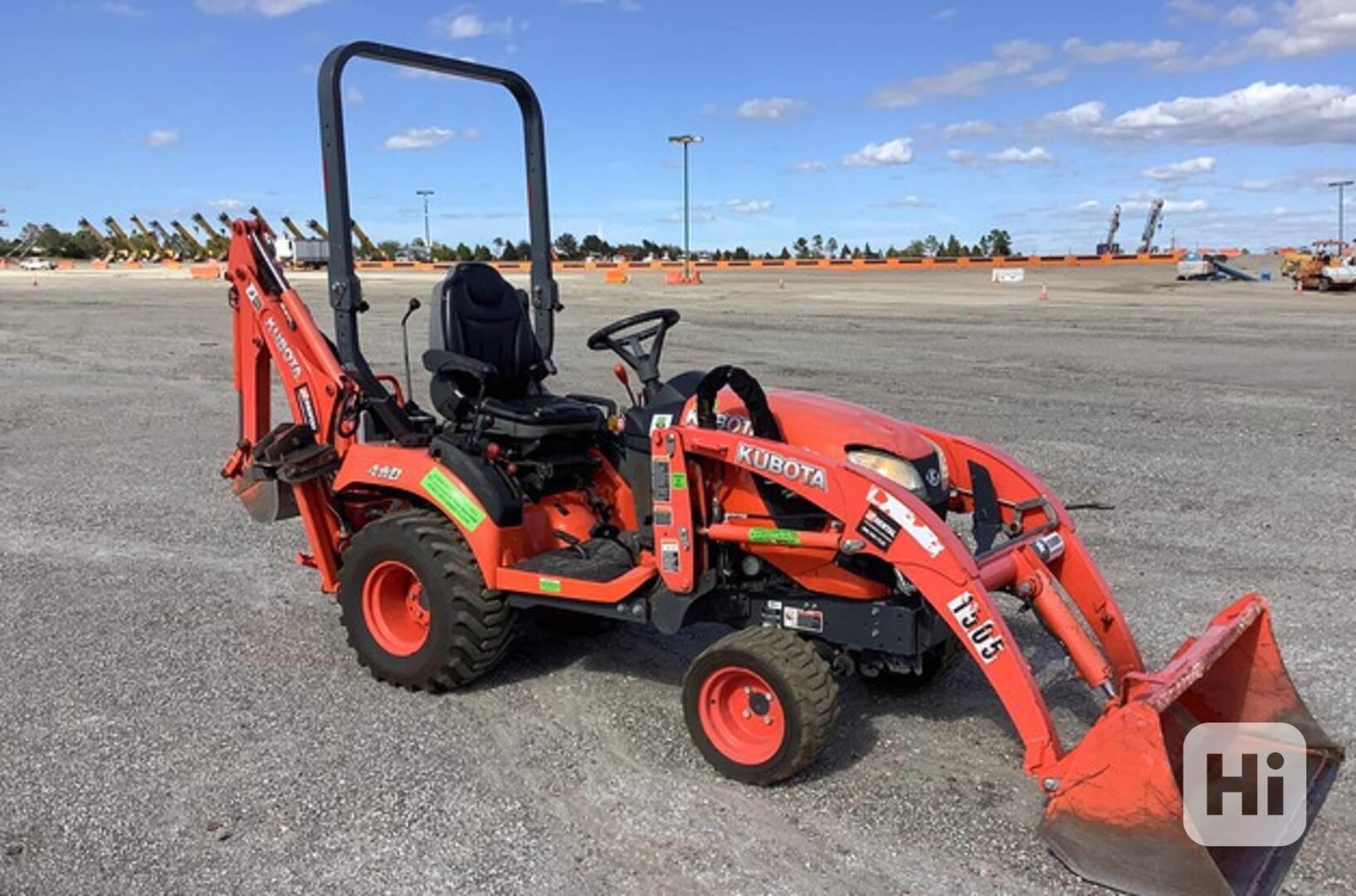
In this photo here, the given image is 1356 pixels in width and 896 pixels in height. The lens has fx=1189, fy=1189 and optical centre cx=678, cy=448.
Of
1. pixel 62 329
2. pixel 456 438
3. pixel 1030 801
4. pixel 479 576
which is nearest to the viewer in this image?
pixel 1030 801

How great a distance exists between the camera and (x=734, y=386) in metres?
3.78

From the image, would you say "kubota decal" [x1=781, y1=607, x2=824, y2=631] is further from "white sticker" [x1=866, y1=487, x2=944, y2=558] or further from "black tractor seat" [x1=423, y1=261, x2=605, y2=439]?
"black tractor seat" [x1=423, y1=261, x2=605, y2=439]

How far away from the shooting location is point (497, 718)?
14.0 ft

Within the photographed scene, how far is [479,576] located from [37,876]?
1.64 metres

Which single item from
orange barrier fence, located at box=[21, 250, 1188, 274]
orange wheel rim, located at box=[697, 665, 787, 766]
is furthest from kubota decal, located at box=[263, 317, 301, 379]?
orange barrier fence, located at box=[21, 250, 1188, 274]

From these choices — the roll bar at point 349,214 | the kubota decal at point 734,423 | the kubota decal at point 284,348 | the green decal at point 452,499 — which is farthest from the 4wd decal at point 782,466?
the kubota decal at point 284,348

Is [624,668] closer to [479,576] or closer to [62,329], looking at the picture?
[479,576]

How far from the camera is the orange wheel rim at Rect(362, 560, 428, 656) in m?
4.56

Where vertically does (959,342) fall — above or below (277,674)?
above

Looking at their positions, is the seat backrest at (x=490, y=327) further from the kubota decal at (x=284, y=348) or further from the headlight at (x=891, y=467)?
the headlight at (x=891, y=467)

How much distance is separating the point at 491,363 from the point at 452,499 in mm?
768

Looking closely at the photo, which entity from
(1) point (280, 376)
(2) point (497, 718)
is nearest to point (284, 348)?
(1) point (280, 376)

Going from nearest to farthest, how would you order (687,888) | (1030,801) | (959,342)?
(687,888)
(1030,801)
(959,342)

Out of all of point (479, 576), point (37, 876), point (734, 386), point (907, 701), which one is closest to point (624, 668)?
point (479, 576)
